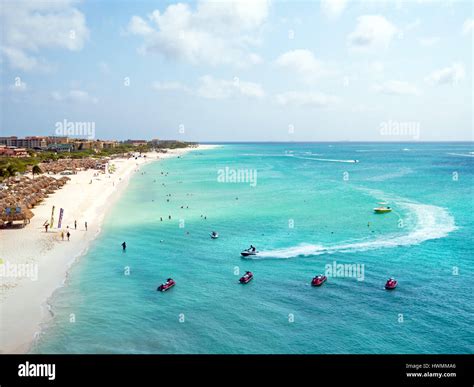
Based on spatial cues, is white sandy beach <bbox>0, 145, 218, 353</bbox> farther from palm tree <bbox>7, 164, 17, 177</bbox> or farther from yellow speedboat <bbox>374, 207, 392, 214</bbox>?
yellow speedboat <bbox>374, 207, 392, 214</bbox>

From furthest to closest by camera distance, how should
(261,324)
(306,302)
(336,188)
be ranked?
(336,188)
(306,302)
(261,324)
